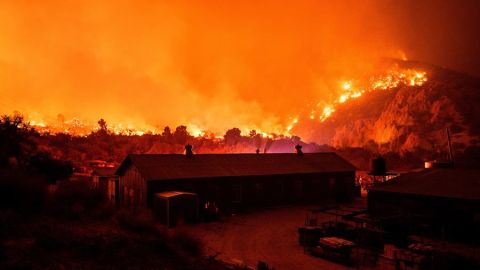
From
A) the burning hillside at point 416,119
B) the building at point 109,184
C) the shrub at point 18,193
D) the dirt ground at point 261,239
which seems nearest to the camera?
the shrub at point 18,193

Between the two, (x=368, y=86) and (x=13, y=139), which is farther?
(x=368, y=86)

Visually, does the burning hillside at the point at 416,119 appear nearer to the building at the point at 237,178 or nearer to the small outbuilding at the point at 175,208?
the building at the point at 237,178

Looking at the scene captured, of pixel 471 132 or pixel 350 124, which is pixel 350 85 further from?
pixel 471 132

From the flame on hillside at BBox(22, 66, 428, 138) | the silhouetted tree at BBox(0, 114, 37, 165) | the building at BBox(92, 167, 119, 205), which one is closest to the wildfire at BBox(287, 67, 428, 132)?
the flame on hillside at BBox(22, 66, 428, 138)

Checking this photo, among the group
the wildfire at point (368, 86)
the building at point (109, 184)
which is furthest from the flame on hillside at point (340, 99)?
the building at point (109, 184)

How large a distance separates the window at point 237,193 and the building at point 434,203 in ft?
36.3

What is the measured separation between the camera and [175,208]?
80.3 ft

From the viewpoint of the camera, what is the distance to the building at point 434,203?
2028 centimetres

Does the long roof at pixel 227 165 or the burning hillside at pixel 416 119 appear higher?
the burning hillside at pixel 416 119

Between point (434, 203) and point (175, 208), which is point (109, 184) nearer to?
point (175, 208)

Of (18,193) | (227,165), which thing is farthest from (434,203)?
(18,193)

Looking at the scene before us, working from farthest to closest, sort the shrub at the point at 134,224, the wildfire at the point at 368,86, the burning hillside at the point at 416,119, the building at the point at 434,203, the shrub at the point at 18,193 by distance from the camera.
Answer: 1. the wildfire at the point at 368,86
2. the burning hillside at the point at 416,119
3. the building at the point at 434,203
4. the shrub at the point at 134,224
5. the shrub at the point at 18,193

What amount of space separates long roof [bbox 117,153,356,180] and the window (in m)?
1.07

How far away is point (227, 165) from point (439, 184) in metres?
17.2
